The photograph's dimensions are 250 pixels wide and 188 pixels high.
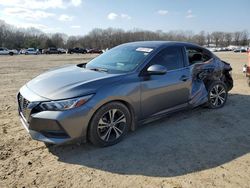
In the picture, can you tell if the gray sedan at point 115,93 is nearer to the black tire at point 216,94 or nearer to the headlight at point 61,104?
the headlight at point 61,104

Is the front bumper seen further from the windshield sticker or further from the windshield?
the windshield sticker

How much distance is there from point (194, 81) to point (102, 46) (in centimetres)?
10294

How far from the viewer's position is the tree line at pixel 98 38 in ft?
312

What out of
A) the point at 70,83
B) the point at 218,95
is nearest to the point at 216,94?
the point at 218,95

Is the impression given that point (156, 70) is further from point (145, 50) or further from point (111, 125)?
point (111, 125)

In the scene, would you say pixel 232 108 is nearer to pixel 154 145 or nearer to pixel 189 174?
pixel 154 145

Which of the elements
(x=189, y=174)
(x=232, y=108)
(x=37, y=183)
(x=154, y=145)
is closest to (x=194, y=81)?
(x=232, y=108)

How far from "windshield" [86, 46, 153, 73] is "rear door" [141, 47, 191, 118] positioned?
262mm

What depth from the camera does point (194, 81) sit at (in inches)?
215

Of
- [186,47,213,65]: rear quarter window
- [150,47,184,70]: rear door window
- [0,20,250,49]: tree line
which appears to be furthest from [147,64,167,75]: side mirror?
[0,20,250,49]: tree line

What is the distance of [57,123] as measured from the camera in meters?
3.54

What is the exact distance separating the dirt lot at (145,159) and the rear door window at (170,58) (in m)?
1.17

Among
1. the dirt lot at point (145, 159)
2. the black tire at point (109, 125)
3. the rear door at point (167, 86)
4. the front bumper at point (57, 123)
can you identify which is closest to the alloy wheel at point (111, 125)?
the black tire at point (109, 125)

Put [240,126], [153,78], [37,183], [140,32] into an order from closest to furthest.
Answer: [37,183], [153,78], [240,126], [140,32]
